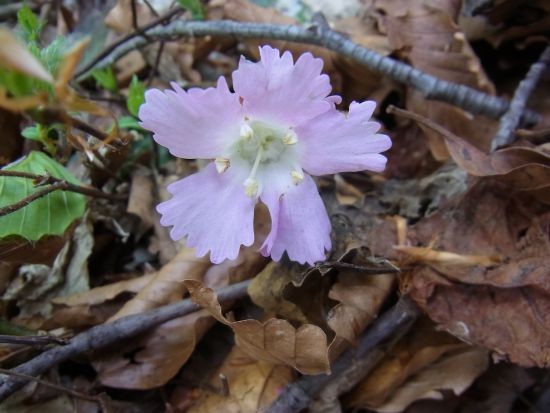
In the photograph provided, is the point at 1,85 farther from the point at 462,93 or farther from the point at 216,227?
the point at 462,93

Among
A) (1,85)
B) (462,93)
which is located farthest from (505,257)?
(1,85)

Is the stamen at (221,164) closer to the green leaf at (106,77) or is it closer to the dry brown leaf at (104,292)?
the dry brown leaf at (104,292)

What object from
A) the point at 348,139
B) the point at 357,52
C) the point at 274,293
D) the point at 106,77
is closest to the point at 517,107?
the point at 357,52

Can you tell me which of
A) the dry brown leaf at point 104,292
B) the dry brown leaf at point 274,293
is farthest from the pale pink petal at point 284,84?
the dry brown leaf at point 104,292

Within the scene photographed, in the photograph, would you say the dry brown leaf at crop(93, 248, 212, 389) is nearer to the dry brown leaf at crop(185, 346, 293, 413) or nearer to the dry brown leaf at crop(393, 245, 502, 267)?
the dry brown leaf at crop(185, 346, 293, 413)

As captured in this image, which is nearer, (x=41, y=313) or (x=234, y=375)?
(x=234, y=375)

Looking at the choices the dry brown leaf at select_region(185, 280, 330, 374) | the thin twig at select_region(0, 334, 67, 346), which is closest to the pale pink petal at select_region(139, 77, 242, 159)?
the dry brown leaf at select_region(185, 280, 330, 374)
